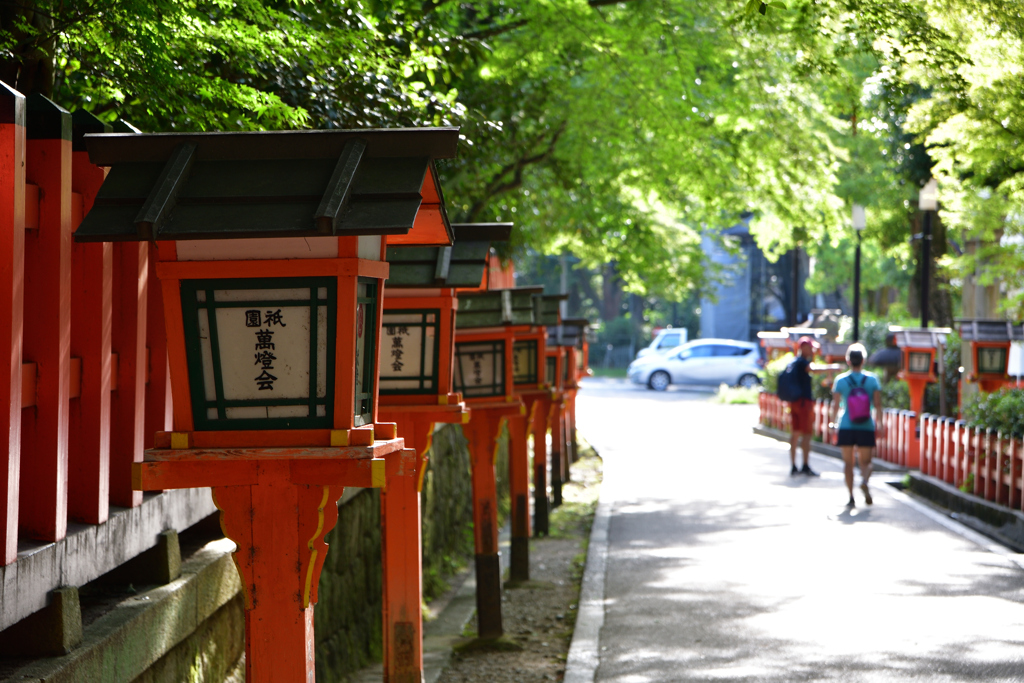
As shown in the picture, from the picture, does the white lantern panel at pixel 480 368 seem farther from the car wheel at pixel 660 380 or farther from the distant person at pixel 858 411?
the car wheel at pixel 660 380

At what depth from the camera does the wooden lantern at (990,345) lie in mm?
16078

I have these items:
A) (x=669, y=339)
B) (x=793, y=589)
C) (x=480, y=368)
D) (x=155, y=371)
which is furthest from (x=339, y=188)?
(x=669, y=339)

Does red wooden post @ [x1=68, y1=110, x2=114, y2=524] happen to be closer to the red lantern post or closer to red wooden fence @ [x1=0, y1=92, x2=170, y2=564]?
red wooden fence @ [x1=0, y1=92, x2=170, y2=564]

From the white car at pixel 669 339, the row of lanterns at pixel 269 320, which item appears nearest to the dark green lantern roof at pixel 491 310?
the row of lanterns at pixel 269 320

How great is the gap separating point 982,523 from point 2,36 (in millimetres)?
10799

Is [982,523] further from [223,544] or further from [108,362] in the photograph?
[108,362]

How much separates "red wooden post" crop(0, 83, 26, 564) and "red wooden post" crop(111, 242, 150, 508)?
0.93 metres

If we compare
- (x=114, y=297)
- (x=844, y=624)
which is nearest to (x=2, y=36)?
(x=114, y=297)

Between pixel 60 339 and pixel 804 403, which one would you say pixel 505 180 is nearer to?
pixel 804 403

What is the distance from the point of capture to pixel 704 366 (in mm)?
41531

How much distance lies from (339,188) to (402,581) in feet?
9.46

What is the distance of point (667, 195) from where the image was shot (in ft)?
53.9

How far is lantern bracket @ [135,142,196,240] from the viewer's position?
335cm

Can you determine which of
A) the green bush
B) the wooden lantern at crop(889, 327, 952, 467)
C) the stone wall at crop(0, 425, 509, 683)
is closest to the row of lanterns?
the stone wall at crop(0, 425, 509, 683)
